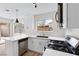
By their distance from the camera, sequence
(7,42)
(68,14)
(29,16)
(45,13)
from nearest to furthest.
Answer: (68,14), (7,42), (45,13), (29,16)

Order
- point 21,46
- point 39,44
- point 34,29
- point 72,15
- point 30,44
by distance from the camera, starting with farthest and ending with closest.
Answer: point 34,29 < point 30,44 < point 39,44 < point 21,46 < point 72,15

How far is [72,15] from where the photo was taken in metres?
0.83

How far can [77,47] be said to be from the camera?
3.29ft

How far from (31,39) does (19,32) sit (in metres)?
1.11

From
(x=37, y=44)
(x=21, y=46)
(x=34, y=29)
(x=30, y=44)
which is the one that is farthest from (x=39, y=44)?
(x=34, y=29)

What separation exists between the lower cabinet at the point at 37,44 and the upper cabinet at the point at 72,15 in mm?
2563

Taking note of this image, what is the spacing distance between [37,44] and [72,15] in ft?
9.53

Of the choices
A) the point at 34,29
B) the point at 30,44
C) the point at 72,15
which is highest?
the point at 72,15

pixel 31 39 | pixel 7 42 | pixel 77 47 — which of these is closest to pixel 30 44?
pixel 31 39

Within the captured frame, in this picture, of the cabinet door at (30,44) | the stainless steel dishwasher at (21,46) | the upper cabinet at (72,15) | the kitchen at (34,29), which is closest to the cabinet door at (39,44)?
the kitchen at (34,29)

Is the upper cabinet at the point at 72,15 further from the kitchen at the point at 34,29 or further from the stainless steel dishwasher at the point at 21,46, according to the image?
the stainless steel dishwasher at the point at 21,46

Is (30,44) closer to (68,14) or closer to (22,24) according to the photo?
(22,24)

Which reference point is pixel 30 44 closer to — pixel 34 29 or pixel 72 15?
pixel 34 29

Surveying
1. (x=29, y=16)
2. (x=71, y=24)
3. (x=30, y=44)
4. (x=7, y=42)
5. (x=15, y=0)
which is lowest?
(x=30, y=44)
